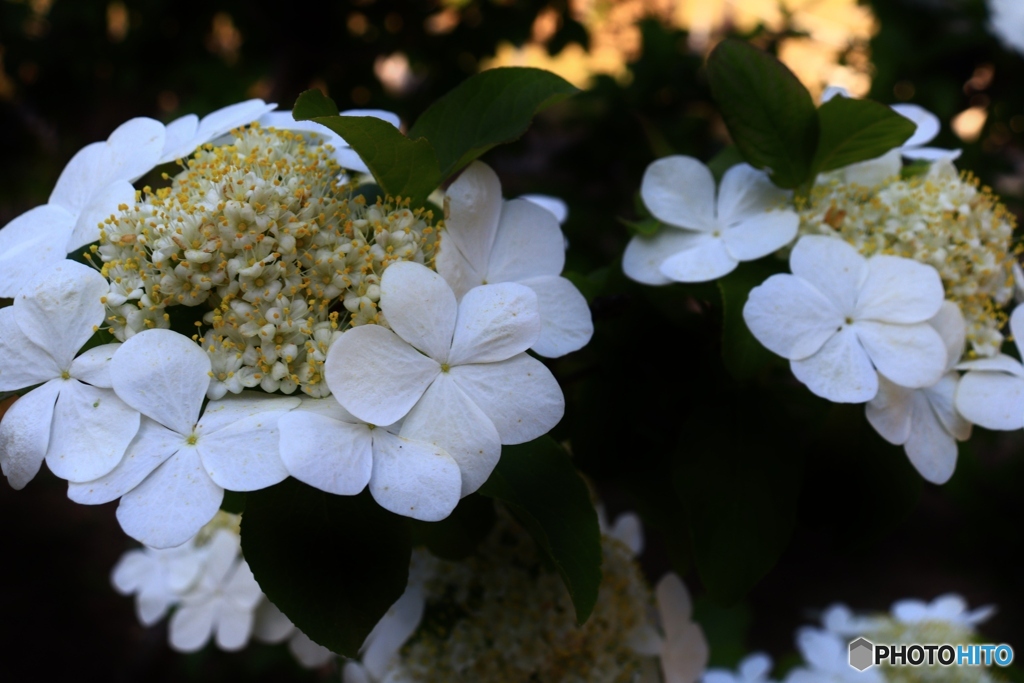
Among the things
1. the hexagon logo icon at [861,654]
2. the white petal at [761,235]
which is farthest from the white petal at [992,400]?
the hexagon logo icon at [861,654]

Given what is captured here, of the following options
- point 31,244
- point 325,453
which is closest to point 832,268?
point 325,453

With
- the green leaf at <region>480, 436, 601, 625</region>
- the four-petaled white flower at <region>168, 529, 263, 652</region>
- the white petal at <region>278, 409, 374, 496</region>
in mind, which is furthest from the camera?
the four-petaled white flower at <region>168, 529, 263, 652</region>

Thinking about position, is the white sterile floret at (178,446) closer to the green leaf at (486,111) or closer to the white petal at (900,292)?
the green leaf at (486,111)

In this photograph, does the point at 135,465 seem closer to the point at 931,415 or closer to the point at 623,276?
the point at 623,276

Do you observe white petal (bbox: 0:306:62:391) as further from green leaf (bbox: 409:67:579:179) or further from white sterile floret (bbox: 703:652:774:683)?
white sterile floret (bbox: 703:652:774:683)

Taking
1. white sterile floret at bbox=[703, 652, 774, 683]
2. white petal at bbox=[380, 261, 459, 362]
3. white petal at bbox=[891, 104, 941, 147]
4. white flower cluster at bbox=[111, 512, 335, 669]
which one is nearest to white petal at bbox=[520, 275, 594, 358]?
white petal at bbox=[380, 261, 459, 362]
